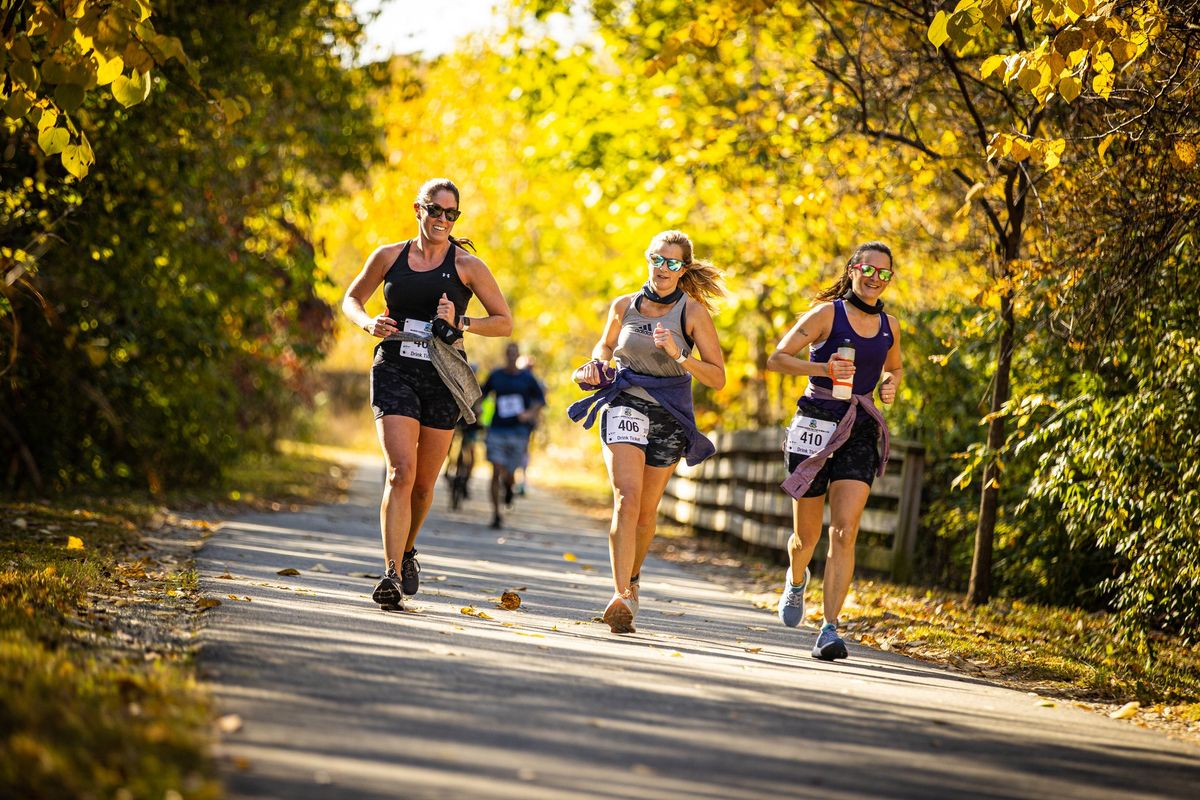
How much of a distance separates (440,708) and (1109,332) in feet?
19.3

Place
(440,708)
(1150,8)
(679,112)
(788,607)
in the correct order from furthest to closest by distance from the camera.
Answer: (679,112), (788,607), (1150,8), (440,708)

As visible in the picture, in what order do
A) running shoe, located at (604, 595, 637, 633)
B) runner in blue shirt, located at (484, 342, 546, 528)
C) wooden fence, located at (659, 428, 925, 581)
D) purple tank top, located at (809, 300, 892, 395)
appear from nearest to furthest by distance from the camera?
running shoe, located at (604, 595, 637, 633)
purple tank top, located at (809, 300, 892, 395)
wooden fence, located at (659, 428, 925, 581)
runner in blue shirt, located at (484, 342, 546, 528)

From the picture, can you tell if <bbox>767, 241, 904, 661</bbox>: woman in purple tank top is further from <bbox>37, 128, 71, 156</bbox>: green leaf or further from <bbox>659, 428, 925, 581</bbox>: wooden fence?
<bbox>659, 428, 925, 581</bbox>: wooden fence

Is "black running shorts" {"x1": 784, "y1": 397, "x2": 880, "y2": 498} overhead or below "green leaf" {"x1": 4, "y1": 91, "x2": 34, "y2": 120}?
below

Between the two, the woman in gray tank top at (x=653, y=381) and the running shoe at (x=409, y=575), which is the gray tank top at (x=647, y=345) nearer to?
the woman in gray tank top at (x=653, y=381)

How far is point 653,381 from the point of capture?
8820 mm

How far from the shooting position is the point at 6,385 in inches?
582

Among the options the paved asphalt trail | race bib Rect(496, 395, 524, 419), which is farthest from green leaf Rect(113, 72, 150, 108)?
race bib Rect(496, 395, 524, 419)

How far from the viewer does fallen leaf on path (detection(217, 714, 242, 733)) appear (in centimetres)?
487

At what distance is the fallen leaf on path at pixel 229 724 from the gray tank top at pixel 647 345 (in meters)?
4.23

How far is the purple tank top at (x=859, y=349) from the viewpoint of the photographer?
8883 mm

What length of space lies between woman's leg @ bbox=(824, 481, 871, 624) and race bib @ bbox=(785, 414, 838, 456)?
0.26 m

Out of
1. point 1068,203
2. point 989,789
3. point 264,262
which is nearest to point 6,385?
point 264,262

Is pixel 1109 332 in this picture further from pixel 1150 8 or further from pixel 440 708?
pixel 440 708
